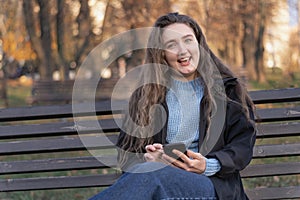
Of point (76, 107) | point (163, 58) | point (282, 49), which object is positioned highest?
point (163, 58)

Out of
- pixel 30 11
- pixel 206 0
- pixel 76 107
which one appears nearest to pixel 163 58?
pixel 76 107

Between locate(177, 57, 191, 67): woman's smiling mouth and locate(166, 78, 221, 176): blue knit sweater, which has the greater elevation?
locate(177, 57, 191, 67): woman's smiling mouth

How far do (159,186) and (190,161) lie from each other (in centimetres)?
25

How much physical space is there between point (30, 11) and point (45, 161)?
14.1 meters

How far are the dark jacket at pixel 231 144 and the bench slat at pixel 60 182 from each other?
2.21 feet

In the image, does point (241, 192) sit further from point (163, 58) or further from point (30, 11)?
point (30, 11)

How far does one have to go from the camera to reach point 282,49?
25.3m

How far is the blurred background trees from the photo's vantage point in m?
17.9

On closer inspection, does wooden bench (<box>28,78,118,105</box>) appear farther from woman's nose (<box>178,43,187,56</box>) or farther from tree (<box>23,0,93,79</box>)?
woman's nose (<box>178,43,187,56</box>)

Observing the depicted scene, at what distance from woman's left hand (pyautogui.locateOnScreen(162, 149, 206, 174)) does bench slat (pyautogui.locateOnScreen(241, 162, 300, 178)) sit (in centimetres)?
100

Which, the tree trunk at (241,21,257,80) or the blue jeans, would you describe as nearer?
the blue jeans

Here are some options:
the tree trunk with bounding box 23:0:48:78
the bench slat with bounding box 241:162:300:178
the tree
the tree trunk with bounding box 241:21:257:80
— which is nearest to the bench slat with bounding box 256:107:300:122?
the bench slat with bounding box 241:162:300:178

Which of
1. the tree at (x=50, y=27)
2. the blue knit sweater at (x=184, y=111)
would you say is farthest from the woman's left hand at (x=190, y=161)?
the tree at (x=50, y=27)

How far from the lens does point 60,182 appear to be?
4207 millimetres
